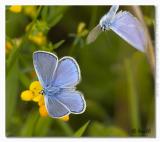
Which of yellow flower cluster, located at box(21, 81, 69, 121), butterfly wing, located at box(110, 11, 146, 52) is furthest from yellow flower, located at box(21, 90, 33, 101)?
butterfly wing, located at box(110, 11, 146, 52)

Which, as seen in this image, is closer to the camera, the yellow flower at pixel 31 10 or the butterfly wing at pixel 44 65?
the butterfly wing at pixel 44 65

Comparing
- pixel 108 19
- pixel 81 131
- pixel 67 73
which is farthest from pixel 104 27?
pixel 81 131

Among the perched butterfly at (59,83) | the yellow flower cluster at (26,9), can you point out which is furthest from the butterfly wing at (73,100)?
the yellow flower cluster at (26,9)

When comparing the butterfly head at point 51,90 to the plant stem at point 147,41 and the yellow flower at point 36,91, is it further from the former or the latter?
the plant stem at point 147,41

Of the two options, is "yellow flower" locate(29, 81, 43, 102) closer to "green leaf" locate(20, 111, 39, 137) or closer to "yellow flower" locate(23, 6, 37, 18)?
"green leaf" locate(20, 111, 39, 137)

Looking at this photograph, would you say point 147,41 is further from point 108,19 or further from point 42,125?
point 42,125

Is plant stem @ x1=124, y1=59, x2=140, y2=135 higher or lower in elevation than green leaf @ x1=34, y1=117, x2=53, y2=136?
higher
